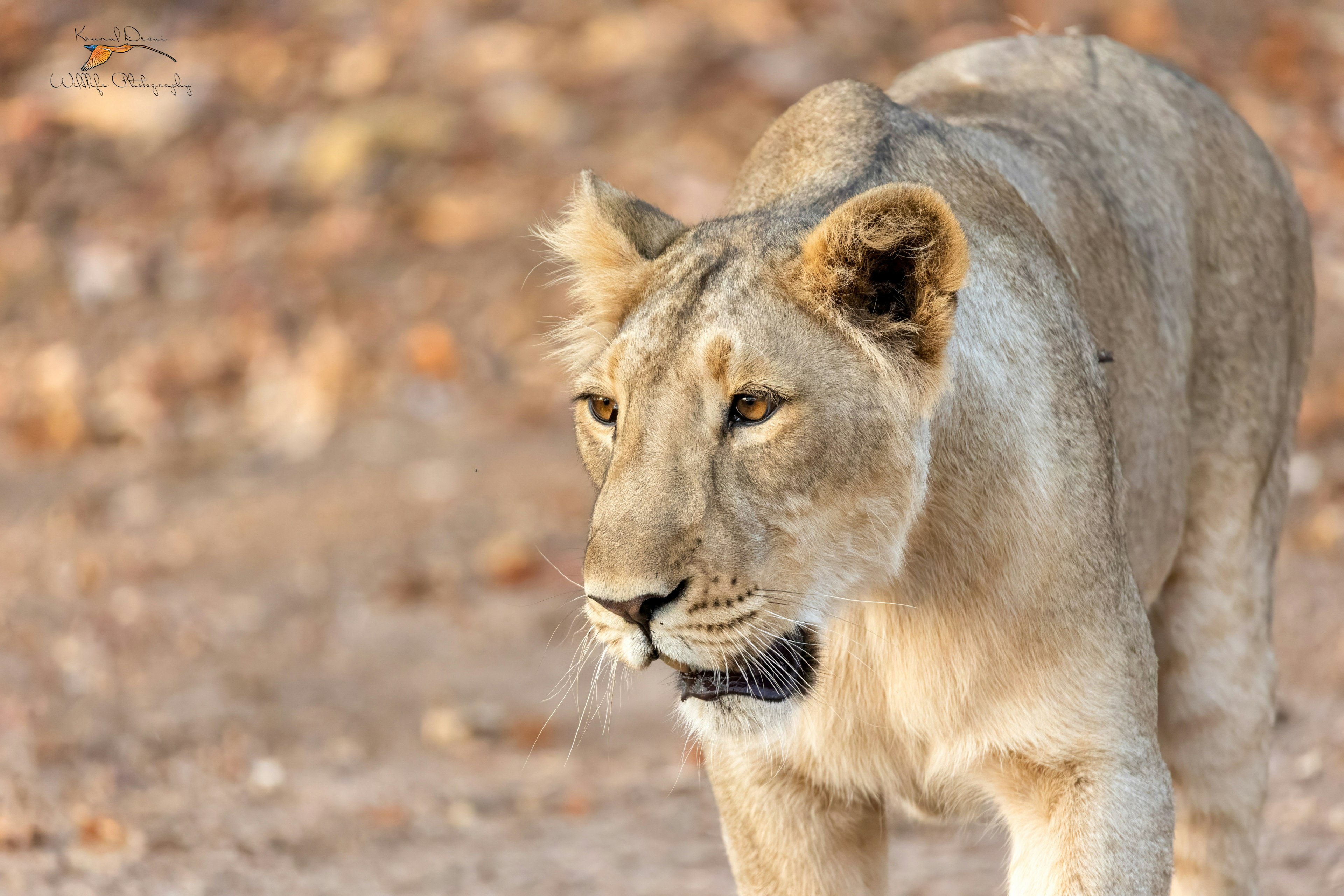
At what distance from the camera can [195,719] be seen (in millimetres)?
5887

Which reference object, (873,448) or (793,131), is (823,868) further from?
(793,131)

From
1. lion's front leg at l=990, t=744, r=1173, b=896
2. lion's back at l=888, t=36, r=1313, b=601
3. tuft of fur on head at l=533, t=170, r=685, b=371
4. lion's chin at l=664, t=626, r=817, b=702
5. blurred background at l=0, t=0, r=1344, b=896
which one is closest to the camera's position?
lion's chin at l=664, t=626, r=817, b=702

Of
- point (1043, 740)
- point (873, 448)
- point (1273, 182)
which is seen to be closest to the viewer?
point (873, 448)

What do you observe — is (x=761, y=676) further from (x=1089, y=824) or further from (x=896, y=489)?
(x=1089, y=824)

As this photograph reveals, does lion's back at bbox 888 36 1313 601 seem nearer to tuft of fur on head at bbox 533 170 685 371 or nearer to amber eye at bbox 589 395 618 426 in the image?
tuft of fur on head at bbox 533 170 685 371

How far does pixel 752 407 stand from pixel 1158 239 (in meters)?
1.61

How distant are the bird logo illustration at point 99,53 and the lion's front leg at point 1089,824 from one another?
10.1 metres

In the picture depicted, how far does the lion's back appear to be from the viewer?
138 inches

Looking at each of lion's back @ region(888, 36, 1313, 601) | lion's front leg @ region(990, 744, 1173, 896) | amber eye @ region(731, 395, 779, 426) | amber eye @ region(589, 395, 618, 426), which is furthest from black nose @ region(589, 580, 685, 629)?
lion's back @ region(888, 36, 1313, 601)

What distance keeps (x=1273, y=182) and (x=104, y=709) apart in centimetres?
433

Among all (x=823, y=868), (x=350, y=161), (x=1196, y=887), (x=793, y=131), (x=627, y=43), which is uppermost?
(x=627, y=43)

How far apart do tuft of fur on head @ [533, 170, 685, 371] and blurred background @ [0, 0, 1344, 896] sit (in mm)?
1168

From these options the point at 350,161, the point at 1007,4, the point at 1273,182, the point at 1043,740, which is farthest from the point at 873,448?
the point at 1007,4

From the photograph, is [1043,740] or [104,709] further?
[104,709]
